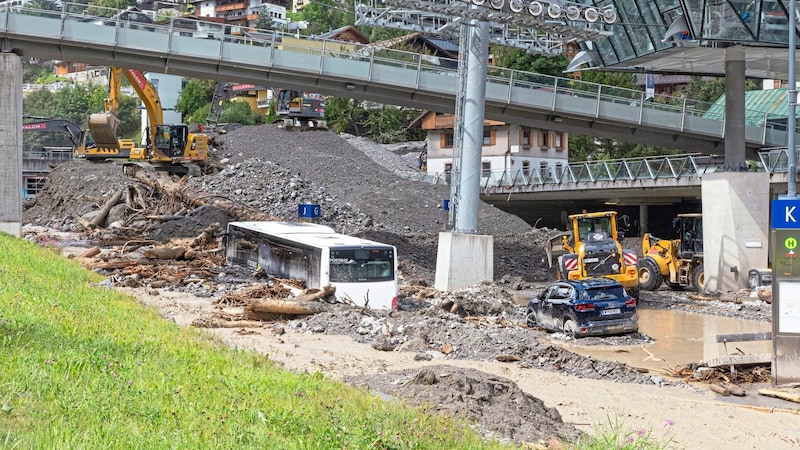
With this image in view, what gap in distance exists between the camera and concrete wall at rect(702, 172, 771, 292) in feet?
131

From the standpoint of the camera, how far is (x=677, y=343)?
86.6ft

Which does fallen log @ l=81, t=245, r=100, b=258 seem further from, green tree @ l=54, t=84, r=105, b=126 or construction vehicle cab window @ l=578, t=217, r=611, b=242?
green tree @ l=54, t=84, r=105, b=126

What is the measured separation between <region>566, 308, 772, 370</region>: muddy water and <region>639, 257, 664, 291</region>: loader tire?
5108mm

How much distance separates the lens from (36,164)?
90812 mm

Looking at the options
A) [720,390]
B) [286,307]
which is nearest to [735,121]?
[286,307]

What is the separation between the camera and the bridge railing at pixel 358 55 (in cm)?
3931

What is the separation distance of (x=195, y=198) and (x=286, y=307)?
26181mm

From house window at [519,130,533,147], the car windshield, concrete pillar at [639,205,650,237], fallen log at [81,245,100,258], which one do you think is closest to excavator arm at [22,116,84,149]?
house window at [519,130,533,147]

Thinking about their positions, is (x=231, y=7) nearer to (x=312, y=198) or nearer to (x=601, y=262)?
(x=312, y=198)

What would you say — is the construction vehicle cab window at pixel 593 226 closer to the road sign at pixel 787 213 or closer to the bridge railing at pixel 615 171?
the bridge railing at pixel 615 171

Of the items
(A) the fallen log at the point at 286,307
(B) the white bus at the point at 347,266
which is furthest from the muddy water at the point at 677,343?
(A) the fallen log at the point at 286,307

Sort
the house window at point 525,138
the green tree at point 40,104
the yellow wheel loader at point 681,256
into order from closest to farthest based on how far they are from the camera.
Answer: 1. the yellow wheel loader at point 681,256
2. the house window at point 525,138
3. the green tree at point 40,104

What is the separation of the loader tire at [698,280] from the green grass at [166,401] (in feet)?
91.7

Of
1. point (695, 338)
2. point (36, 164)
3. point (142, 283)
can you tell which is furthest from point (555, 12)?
point (36, 164)
